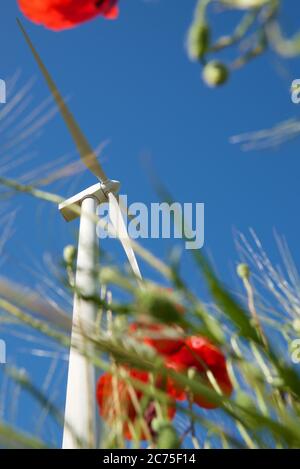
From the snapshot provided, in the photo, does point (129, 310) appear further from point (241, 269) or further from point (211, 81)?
point (241, 269)

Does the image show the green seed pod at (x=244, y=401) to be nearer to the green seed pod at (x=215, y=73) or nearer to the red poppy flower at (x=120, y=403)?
the red poppy flower at (x=120, y=403)

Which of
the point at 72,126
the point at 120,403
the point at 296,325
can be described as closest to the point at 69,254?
the point at 120,403

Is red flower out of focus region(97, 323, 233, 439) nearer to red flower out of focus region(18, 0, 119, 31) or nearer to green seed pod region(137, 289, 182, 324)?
green seed pod region(137, 289, 182, 324)

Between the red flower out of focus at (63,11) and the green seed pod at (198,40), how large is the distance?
0.29 m

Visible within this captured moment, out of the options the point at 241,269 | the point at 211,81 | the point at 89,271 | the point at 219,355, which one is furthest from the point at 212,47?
the point at 219,355

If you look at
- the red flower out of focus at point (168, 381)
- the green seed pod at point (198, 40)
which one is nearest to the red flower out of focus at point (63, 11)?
the green seed pod at point (198, 40)

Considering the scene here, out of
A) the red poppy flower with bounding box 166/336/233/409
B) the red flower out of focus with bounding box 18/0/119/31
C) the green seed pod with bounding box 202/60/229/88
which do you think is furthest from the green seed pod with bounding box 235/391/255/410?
the red flower out of focus with bounding box 18/0/119/31

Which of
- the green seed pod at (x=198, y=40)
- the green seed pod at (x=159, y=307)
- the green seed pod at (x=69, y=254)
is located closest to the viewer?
the green seed pod at (x=159, y=307)

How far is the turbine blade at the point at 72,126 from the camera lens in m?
0.83

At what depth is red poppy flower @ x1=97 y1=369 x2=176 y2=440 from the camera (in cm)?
73

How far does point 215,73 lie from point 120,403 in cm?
41

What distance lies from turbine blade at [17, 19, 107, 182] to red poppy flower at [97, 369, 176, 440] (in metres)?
0.28

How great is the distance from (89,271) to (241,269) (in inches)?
15.0

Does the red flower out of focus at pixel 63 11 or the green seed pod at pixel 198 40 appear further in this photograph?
the red flower out of focus at pixel 63 11
